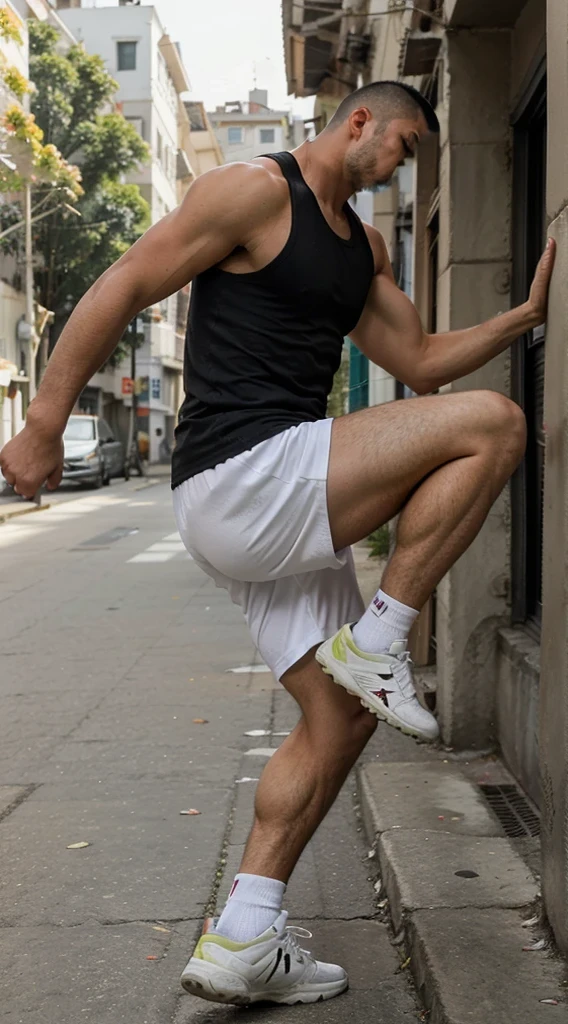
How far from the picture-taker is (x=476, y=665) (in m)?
5.75

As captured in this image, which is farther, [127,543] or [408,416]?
[127,543]

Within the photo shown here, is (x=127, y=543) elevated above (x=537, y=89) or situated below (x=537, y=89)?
below

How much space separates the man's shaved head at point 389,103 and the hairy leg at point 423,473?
0.69 m

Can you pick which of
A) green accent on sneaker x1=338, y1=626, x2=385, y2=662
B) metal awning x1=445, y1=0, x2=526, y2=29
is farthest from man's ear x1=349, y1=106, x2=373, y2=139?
metal awning x1=445, y1=0, x2=526, y2=29

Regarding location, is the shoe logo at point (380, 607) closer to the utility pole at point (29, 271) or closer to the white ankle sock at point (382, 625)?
the white ankle sock at point (382, 625)

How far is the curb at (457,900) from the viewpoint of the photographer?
2963 mm

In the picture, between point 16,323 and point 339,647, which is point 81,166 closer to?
point 16,323

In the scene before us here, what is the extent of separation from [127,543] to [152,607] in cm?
686

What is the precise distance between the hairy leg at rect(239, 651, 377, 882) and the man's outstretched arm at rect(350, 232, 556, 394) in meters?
0.86

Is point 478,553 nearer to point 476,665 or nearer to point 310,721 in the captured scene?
point 476,665

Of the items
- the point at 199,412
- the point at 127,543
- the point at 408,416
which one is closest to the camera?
the point at 408,416

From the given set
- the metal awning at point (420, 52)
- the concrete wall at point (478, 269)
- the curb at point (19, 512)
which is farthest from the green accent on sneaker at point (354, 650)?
the curb at point (19, 512)

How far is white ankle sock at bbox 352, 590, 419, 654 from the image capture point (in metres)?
2.92

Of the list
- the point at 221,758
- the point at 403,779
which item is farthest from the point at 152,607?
the point at 403,779
